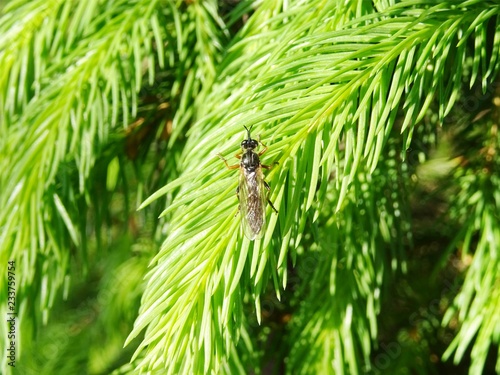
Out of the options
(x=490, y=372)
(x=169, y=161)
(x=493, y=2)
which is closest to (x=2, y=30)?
(x=169, y=161)

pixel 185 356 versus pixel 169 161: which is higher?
pixel 169 161

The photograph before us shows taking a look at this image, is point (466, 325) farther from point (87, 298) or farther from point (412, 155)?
point (87, 298)

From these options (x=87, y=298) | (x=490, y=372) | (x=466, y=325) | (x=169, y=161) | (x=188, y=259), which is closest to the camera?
(x=188, y=259)

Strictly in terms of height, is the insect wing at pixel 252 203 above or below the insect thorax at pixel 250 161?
below
